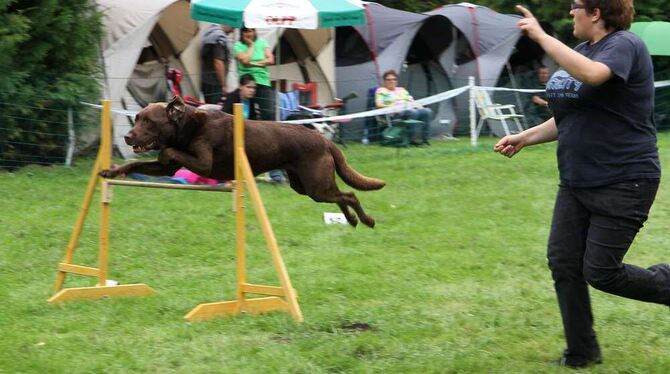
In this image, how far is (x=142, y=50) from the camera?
13812 millimetres

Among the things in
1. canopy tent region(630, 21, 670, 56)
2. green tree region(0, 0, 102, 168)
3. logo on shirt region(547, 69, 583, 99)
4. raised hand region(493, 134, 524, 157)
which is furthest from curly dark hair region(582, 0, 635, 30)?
canopy tent region(630, 21, 670, 56)

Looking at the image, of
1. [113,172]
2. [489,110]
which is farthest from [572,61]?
[489,110]

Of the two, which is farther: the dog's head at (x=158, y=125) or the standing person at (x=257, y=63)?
the standing person at (x=257, y=63)

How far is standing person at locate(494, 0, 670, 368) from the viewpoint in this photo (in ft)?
13.8

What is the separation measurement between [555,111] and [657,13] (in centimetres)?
1694

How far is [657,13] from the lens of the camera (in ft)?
65.9

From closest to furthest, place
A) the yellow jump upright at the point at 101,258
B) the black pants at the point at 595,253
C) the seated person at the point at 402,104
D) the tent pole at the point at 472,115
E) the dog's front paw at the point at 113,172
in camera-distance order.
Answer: the black pants at the point at 595,253 → the dog's front paw at the point at 113,172 → the yellow jump upright at the point at 101,258 → the tent pole at the point at 472,115 → the seated person at the point at 402,104

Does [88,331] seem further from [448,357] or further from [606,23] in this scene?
[606,23]

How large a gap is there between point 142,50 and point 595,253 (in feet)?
34.4

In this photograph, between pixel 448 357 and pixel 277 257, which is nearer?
pixel 448 357

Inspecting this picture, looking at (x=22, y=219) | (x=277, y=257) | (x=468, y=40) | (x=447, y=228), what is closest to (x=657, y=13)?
(x=468, y=40)

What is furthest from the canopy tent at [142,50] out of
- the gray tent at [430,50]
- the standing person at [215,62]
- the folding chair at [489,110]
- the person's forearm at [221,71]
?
the folding chair at [489,110]

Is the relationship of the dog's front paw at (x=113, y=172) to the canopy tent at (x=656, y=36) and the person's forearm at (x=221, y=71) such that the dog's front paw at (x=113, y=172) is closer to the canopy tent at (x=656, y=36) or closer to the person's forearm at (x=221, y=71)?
the person's forearm at (x=221, y=71)

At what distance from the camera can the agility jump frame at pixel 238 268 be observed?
551 cm
